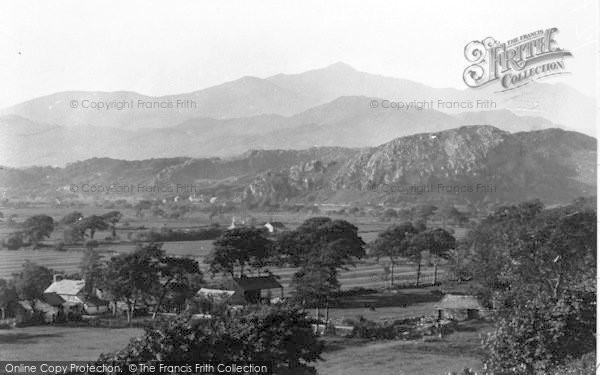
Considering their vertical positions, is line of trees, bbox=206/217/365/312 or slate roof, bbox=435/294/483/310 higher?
line of trees, bbox=206/217/365/312

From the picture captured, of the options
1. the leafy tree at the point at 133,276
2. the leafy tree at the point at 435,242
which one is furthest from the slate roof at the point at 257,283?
the leafy tree at the point at 435,242

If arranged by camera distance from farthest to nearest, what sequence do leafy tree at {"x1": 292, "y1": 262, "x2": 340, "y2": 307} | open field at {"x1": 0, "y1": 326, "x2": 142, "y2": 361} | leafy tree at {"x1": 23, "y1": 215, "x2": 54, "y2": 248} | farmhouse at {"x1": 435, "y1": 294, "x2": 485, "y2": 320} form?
1. leafy tree at {"x1": 23, "y1": 215, "x2": 54, "y2": 248}
2. farmhouse at {"x1": 435, "y1": 294, "x2": 485, "y2": 320}
3. leafy tree at {"x1": 292, "y1": 262, "x2": 340, "y2": 307}
4. open field at {"x1": 0, "y1": 326, "x2": 142, "y2": 361}

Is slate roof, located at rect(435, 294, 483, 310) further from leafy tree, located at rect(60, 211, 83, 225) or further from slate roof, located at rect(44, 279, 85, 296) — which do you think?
leafy tree, located at rect(60, 211, 83, 225)

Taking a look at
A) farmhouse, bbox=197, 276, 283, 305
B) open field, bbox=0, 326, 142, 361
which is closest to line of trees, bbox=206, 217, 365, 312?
farmhouse, bbox=197, 276, 283, 305

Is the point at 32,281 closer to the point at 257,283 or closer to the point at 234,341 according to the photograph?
the point at 257,283

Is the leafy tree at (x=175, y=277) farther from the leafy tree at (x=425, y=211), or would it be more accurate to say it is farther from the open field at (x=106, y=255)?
the leafy tree at (x=425, y=211)

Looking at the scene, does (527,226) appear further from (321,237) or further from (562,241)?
(321,237)

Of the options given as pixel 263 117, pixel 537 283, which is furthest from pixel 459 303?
pixel 263 117

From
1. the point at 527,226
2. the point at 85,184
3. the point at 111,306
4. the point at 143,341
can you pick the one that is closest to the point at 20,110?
the point at 85,184
